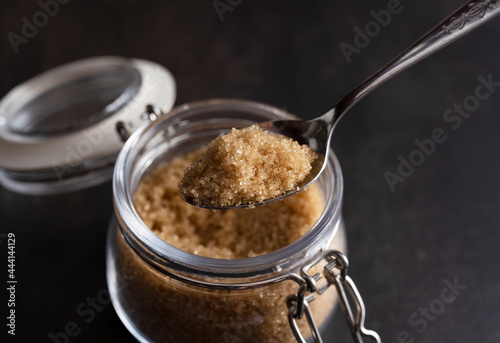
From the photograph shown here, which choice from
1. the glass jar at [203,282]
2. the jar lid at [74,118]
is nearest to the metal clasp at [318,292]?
the glass jar at [203,282]

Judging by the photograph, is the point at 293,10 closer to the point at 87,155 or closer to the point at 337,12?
the point at 337,12

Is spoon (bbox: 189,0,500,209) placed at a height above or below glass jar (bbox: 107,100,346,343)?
above

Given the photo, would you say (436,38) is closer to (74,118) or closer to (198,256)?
(198,256)

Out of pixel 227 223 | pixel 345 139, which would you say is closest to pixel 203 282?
pixel 227 223

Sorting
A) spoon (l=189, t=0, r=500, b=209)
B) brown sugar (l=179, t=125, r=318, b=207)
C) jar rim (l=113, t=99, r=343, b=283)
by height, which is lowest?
jar rim (l=113, t=99, r=343, b=283)

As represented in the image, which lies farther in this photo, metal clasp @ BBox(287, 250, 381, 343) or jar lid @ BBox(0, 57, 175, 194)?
jar lid @ BBox(0, 57, 175, 194)

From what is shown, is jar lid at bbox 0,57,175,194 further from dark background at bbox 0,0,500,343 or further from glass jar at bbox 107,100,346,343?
glass jar at bbox 107,100,346,343

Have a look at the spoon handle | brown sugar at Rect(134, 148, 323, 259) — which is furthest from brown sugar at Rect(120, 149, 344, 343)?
the spoon handle
